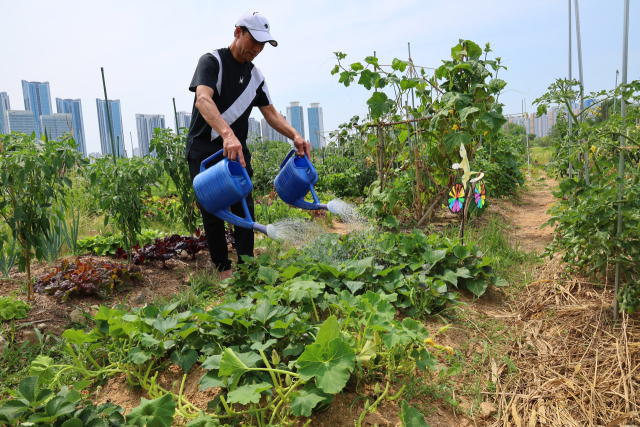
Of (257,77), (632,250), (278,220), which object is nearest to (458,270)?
(632,250)

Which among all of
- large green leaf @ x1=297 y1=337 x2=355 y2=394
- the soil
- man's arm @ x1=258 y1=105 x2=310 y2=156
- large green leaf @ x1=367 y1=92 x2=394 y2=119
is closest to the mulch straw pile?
the soil

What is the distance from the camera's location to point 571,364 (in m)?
1.55

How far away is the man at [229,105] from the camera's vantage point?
6.95 feet

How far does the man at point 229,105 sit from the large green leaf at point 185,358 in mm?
962

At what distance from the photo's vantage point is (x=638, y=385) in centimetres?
136

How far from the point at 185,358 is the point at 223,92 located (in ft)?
5.17

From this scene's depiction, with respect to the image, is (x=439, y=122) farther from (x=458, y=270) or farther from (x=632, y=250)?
(x=632, y=250)

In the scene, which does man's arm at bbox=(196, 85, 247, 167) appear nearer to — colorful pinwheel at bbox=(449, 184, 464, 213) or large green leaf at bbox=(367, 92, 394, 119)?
large green leaf at bbox=(367, 92, 394, 119)

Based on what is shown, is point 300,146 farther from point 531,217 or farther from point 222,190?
point 531,217

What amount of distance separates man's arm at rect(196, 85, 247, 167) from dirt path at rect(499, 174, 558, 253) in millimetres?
2189

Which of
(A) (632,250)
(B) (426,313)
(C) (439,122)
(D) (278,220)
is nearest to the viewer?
(A) (632,250)

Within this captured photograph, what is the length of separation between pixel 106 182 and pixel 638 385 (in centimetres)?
289

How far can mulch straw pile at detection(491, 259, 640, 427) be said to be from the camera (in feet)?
4.31

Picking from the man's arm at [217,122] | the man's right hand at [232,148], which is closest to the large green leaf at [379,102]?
the man's arm at [217,122]
